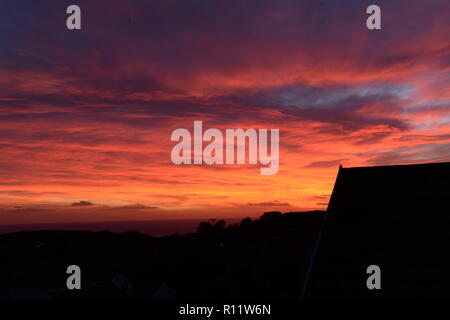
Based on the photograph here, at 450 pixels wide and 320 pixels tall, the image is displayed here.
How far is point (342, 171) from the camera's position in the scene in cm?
1947

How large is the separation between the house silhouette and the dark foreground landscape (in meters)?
10.2

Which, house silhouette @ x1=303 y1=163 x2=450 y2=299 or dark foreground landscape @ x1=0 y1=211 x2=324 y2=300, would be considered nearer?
house silhouette @ x1=303 y1=163 x2=450 y2=299

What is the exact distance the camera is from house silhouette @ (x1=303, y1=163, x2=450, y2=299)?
14672 mm

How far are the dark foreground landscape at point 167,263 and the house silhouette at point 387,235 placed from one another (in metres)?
10.2

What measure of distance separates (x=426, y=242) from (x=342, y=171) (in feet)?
17.2

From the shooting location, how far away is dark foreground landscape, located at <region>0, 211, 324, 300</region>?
36281 mm

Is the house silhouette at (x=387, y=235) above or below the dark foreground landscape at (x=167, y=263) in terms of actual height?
above

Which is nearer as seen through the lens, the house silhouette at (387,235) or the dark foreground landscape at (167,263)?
the house silhouette at (387,235)

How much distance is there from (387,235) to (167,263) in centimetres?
4045

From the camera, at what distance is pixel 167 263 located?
52.5m

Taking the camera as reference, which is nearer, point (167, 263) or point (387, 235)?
point (387, 235)

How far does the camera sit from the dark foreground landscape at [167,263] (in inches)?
1428

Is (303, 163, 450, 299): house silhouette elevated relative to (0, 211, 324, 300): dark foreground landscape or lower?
elevated
